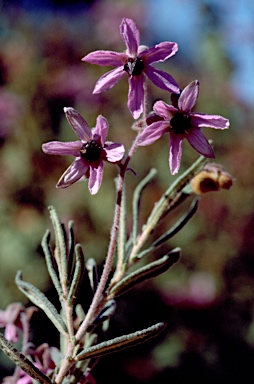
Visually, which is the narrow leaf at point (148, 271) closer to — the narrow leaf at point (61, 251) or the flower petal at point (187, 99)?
the narrow leaf at point (61, 251)

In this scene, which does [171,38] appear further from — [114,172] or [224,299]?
[224,299]

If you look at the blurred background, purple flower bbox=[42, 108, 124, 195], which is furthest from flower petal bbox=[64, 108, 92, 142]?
the blurred background

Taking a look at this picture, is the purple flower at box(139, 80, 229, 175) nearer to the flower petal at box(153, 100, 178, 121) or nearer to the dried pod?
the flower petal at box(153, 100, 178, 121)

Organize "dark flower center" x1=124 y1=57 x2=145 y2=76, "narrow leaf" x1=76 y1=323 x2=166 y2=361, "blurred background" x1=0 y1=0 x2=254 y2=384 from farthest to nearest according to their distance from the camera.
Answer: "blurred background" x1=0 y1=0 x2=254 y2=384 < "dark flower center" x1=124 y1=57 x2=145 y2=76 < "narrow leaf" x1=76 y1=323 x2=166 y2=361

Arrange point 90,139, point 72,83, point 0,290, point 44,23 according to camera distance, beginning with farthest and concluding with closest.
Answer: point 44,23
point 72,83
point 0,290
point 90,139

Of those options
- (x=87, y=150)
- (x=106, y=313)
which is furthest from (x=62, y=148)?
(x=106, y=313)

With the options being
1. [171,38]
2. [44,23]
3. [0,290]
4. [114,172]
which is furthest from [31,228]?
[171,38]
